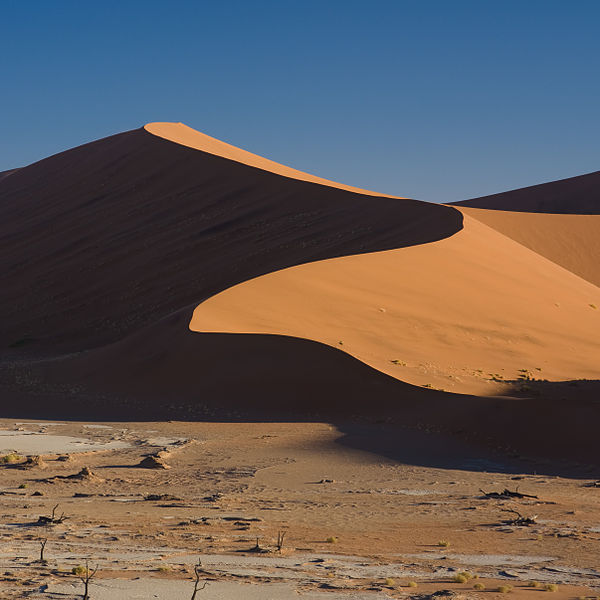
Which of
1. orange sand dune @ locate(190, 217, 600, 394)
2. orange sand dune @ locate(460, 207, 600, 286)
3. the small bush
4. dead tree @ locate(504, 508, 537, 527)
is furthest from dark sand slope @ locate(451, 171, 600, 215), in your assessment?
dead tree @ locate(504, 508, 537, 527)

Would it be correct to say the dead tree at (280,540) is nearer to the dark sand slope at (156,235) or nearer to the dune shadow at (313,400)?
the dune shadow at (313,400)

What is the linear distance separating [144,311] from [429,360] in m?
17.3

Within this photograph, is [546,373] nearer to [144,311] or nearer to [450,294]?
[450,294]

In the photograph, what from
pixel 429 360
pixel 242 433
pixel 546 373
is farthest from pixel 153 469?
pixel 546 373

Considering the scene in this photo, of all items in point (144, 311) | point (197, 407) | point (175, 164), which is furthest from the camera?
point (175, 164)

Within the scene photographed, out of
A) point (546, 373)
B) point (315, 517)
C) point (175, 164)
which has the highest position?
point (175, 164)

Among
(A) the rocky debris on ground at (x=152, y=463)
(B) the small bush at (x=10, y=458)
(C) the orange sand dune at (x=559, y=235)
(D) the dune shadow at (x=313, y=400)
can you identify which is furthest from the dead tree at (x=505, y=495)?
(C) the orange sand dune at (x=559, y=235)

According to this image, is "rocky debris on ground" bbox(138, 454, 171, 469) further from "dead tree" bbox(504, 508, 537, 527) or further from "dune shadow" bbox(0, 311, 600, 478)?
"dead tree" bbox(504, 508, 537, 527)

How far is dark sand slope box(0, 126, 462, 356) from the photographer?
1549 inches

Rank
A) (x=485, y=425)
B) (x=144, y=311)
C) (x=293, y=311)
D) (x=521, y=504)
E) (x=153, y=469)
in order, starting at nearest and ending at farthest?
(x=521, y=504)
(x=153, y=469)
(x=485, y=425)
(x=293, y=311)
(x=144, y=311)

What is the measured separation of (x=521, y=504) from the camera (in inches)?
496

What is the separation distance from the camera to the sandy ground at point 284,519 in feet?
27.2

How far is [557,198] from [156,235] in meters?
54.7

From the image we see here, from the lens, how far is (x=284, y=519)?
1162 cm
